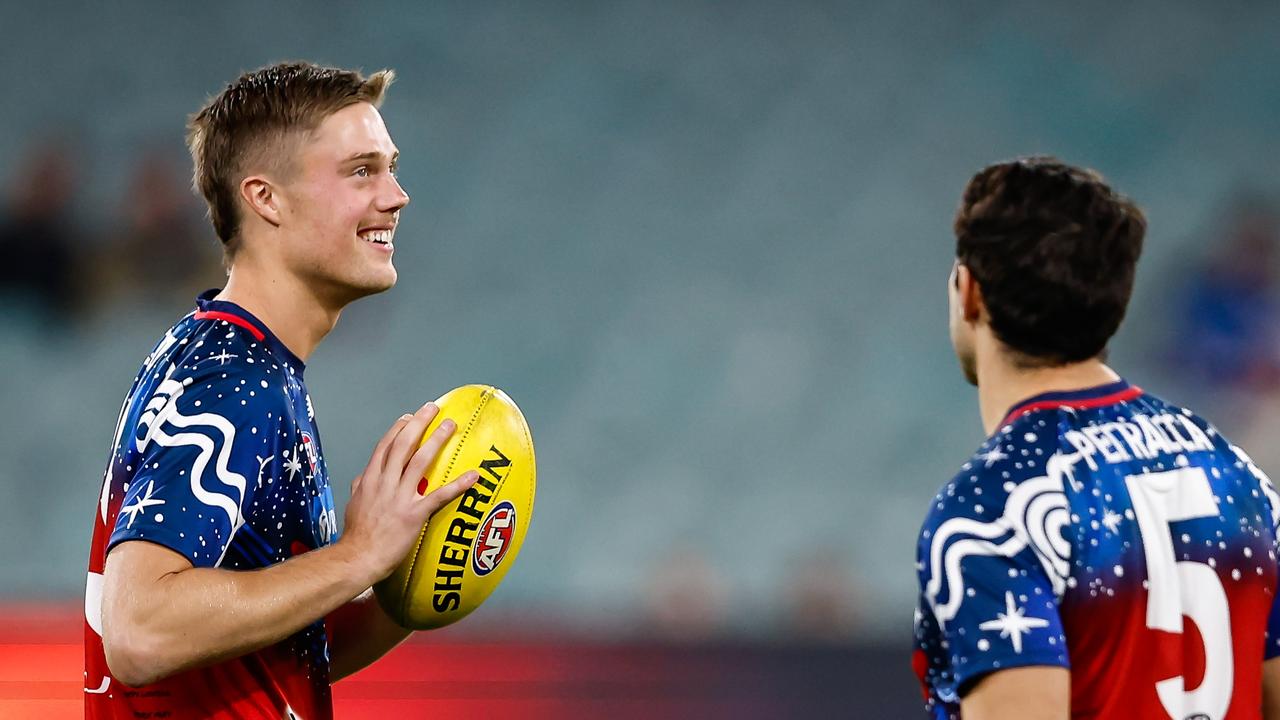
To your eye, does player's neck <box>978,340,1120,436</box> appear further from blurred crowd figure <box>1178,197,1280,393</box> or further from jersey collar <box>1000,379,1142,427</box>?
blurred crowd figure <box>1178,197,1280,393</box>

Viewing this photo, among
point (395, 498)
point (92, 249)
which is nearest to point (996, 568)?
point (395, 498)

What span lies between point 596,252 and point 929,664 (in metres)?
9.15

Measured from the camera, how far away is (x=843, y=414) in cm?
1062

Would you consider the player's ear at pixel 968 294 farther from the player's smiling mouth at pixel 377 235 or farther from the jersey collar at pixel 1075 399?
the player's smiling mouth at pixel 377 235

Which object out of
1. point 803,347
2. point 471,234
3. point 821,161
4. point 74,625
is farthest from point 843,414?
point 74,625

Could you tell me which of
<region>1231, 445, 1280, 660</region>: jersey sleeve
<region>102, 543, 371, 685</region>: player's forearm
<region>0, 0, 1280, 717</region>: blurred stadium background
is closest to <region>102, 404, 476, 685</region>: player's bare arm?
<region>102, 543, 371, 685</region>: player's forearm

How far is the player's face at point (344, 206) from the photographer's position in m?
2.66

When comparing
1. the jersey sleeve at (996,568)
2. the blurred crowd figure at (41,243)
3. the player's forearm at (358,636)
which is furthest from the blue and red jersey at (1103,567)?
the blurred crowd figure at (41,243)

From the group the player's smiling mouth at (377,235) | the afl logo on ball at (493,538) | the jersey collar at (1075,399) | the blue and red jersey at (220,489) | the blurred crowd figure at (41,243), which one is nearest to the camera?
the jersey collar at (1075,399)

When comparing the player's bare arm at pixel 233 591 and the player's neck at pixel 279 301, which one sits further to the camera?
the player's neck at pixel 279 301

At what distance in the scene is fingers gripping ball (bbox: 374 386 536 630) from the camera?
8.45 ft

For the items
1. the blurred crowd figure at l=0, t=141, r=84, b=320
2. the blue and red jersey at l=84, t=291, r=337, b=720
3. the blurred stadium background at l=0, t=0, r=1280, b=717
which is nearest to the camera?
the blue and red jersey at l=84, t=291, r=337, b=720

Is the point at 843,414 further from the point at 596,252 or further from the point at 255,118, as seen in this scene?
the point at 255,118

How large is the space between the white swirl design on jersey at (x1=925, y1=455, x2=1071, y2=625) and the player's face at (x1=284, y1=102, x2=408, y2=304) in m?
1.25
